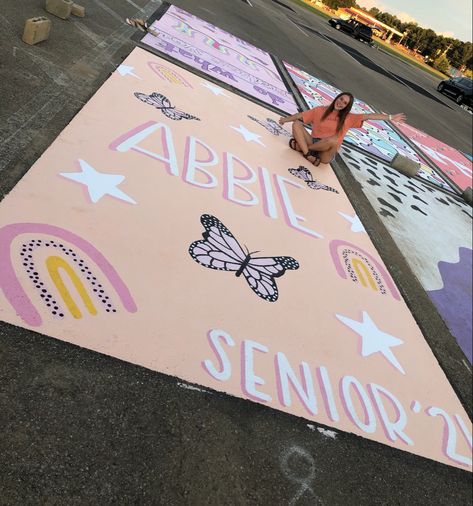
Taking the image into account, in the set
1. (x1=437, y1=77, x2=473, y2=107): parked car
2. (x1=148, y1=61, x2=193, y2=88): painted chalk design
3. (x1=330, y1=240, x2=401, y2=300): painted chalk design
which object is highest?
(x1=437, y1=77, x2=473, y2=107): parked car

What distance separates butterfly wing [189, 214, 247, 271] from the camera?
2775mm

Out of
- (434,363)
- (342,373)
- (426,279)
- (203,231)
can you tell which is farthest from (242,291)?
(426,279)

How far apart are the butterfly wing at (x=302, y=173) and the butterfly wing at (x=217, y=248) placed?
1.70 m

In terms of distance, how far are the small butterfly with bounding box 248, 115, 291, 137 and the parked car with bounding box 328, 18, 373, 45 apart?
2453cm

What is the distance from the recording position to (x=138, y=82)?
459 centimetres

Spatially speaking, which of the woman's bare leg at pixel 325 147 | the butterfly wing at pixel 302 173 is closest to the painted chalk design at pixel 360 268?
the butterfly wing at pixel 302 173

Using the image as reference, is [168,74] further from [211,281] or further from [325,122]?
[211,281]

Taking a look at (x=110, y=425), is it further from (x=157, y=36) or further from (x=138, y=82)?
(x=157, y=36)

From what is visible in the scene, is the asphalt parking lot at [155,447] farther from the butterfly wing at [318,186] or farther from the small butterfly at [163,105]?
the butterfly wing at [318,186]

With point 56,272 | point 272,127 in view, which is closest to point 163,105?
point 272,127

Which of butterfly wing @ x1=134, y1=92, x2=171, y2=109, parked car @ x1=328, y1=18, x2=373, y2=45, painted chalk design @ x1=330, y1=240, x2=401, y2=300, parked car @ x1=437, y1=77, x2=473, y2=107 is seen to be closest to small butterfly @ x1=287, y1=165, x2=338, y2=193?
painted chalk design @ x1=330, y1=240, x2=401, y2=300

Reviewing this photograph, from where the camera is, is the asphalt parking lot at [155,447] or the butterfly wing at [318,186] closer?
the asphalt parking lot at [155,447]

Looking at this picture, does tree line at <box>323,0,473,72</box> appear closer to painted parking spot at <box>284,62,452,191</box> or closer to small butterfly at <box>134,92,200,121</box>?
painted parking spot at <box>284,62,452,191</box>

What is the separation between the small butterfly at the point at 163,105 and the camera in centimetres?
425
